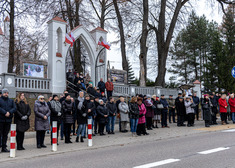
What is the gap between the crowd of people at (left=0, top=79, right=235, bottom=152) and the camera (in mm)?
8766

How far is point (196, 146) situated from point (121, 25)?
1908 cm

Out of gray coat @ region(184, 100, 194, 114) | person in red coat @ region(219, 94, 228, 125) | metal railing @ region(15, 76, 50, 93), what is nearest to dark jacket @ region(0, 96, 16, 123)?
metal railing @ region(15, 76, 50, 93)

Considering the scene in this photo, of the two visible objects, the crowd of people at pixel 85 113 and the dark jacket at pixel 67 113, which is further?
the dark jacket at pixel 67 113

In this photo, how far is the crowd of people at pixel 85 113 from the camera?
8766 mm

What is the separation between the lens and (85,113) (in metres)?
10.4

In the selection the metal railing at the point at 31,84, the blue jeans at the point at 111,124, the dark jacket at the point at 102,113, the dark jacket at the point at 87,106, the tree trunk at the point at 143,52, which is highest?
the tree trunk at the point at 143,52

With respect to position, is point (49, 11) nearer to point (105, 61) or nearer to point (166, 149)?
point (105, 61)

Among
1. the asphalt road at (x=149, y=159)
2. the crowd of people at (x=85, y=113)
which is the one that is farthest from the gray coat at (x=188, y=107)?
the asphalt road at (x=149, y=159)

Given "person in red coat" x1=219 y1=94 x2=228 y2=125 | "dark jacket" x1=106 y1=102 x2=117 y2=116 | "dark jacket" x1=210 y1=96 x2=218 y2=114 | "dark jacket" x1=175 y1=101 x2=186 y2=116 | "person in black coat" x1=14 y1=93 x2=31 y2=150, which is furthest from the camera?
"dark jacket" x1=210 y1=96 x2=218 y2=114

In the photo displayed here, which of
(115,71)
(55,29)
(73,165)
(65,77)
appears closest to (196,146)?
(73,165)

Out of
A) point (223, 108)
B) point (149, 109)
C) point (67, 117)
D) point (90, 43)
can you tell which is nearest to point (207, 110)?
point (223, 108)

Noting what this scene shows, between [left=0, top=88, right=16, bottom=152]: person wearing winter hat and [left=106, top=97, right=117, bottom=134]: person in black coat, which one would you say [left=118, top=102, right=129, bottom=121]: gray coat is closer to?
[left=106, top=97, right=117, bottom=134]: person in black coat

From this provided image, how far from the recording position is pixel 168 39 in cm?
→ 2373

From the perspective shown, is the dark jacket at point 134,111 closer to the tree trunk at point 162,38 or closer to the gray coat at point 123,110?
the gray coat at point 123,110
